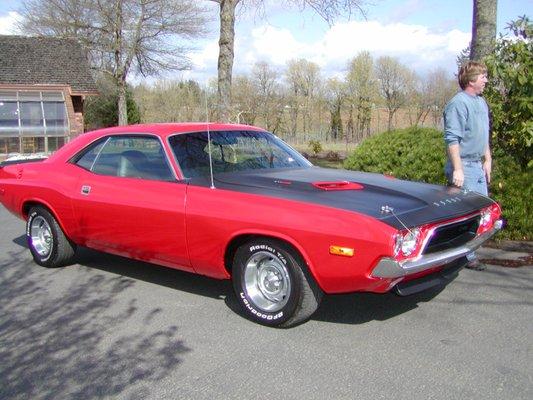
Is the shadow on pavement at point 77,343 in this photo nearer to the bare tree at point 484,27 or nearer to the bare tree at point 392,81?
the bare tree at point 484,27

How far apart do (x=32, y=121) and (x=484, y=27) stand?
22619mm

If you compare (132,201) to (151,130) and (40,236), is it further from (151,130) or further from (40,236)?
(40,236)

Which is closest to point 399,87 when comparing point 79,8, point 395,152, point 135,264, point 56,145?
point 79,8

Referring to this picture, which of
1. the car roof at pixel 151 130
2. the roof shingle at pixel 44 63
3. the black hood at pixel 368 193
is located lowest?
the black hood at pixel 368 193

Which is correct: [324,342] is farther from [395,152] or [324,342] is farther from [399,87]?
[399,87]

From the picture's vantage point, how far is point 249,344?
4.02 m

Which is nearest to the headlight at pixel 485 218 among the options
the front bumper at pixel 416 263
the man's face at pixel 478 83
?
the front bumper at pixel 416 263

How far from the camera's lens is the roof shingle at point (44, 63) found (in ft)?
88.2

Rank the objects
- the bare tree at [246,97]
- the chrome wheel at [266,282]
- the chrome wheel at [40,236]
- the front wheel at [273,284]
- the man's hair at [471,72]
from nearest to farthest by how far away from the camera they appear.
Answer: the front wheel at [273,284] < the chrome wheel at [266,282] < the man's hair at [471,72] < the chrome wheel at [40,236] < the bare tree at [246,97]

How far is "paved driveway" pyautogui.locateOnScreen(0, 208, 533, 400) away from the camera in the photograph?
3383 millimetres

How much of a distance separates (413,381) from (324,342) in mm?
776

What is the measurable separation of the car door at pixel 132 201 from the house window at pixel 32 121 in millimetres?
21975

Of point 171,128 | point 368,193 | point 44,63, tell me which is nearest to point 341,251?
point 368,193

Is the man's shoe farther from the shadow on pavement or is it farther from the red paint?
the shadow on pavement
